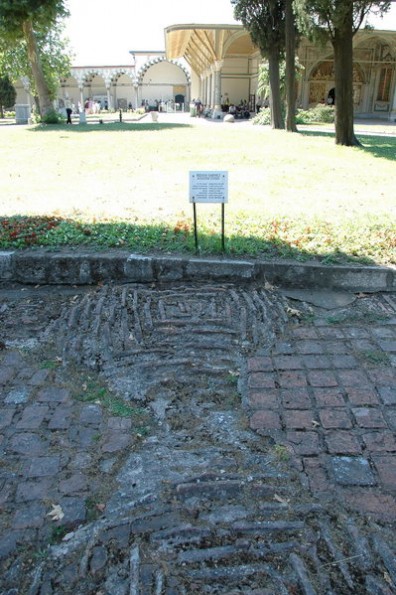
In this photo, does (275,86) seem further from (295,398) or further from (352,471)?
(352,471)

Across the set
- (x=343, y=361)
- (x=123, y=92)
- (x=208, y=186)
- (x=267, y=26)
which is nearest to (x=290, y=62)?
(x=267, y=26)

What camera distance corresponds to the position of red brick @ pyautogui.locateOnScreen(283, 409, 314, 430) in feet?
9.82

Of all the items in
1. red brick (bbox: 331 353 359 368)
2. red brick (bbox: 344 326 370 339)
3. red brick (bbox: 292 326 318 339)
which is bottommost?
red brick (bbox: 331 353 359 368)

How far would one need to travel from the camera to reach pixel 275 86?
22359mm

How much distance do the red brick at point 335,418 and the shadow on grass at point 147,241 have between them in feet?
7.68

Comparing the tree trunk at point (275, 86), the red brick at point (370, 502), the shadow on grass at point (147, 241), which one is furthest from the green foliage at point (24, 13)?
the red brick at point (370, 502)

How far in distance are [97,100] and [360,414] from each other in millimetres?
71972

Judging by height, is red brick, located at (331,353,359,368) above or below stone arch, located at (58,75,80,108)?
below

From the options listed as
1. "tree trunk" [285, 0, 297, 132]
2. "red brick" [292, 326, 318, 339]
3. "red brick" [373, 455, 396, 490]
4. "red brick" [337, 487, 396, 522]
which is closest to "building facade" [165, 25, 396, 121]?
"tree trunk" [285, 0, 297, 132]

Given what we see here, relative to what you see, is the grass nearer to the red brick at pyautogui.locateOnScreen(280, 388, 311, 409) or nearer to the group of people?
the red brick at pyautogui.locateOnScreen(280, 388, 311, 409)

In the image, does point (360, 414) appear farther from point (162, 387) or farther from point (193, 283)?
point (193, 283)

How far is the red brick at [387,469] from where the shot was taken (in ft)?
8.36

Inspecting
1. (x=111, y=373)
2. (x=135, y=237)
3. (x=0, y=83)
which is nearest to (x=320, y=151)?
(x=135, y=237)

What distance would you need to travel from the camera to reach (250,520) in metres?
2.33
